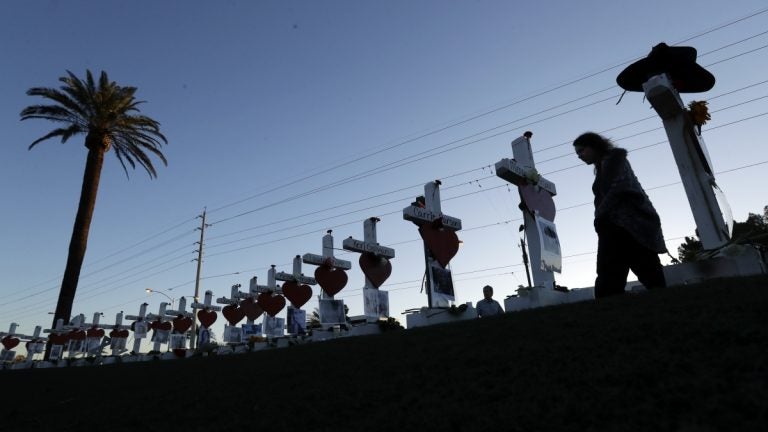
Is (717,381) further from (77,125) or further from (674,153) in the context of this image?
(77,125)

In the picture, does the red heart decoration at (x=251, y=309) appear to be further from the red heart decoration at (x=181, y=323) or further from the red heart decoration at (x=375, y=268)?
the red heart decoration at (x=375, y=268)

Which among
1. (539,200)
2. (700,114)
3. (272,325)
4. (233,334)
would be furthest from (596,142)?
(233,334)

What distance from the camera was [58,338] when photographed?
81.8 feet

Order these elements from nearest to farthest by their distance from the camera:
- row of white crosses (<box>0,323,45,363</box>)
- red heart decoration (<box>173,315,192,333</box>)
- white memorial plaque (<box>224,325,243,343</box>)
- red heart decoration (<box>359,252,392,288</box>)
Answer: red heart decoration (<box>359,252,392,288</box>), white memorial plaque (<box>224,325,243,343</box>), red heart decoration (<box>173,315,192,333</box>), row of white crosses (<box>0,323,45,363</box>)

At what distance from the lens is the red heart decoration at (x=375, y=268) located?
12156mm

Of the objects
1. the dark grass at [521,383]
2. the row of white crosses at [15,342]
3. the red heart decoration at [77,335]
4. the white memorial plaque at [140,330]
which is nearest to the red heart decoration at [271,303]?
the white memorial plaque at [140,330]

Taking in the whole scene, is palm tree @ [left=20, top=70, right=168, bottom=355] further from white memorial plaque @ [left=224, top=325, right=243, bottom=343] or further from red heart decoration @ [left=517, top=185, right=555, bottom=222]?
red heart decoration @ [left=517, top=185, right=555, bottom=222]

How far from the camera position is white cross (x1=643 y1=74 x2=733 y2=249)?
6.53m

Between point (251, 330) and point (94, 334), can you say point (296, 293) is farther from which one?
point (94, 334)

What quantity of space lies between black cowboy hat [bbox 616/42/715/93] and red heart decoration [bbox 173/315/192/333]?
22470 millimetres

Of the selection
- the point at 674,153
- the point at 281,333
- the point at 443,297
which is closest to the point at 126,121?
the point at 281,333

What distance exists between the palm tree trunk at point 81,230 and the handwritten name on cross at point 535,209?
21.3 m

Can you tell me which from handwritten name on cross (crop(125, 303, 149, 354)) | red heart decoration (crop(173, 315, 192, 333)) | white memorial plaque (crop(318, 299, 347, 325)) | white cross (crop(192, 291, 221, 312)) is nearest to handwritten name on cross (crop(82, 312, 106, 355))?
handwritten name on cross (crop(125, 303, 149, 354))

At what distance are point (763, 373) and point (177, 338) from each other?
24.7 m
